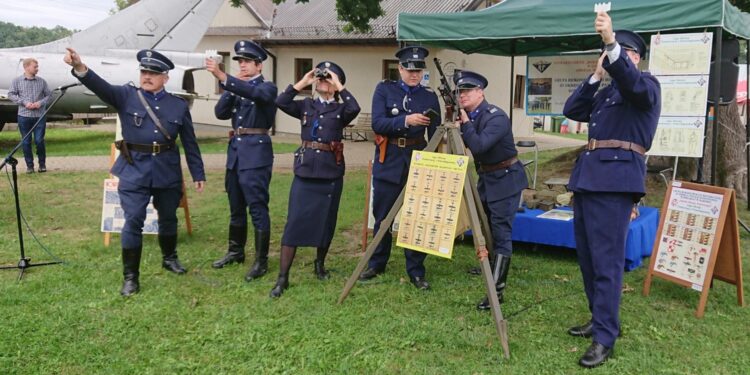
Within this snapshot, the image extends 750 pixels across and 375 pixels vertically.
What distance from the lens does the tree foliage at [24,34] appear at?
92062 mm

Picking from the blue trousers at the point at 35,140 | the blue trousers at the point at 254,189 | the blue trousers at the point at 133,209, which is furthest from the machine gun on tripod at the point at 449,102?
the blue trousers at the point at 35,140

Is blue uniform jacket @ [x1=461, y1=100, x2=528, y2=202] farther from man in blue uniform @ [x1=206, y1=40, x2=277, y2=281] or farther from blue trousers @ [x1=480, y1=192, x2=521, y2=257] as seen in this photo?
man in blue uniform @ [x1=206, y1=40, x2=277, y2=281]

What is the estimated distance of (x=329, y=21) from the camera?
812 inches

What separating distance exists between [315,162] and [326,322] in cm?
127

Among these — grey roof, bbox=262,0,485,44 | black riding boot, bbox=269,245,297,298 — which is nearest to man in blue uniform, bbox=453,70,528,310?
black riding boot, bbox=269,245,297,298

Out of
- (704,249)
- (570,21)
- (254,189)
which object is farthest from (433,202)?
(570,21)

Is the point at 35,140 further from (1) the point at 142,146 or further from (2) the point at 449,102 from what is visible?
(2) the point at 449,102

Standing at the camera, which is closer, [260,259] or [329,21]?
[260,259]

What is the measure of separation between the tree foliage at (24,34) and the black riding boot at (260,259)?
100m

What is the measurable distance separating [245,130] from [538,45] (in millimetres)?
5053

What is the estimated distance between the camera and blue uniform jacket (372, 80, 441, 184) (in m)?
4.64

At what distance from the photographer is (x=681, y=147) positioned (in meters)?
5.23

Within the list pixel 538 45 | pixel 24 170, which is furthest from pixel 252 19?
pixel 538 45

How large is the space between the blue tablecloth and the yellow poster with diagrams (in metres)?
2.13
